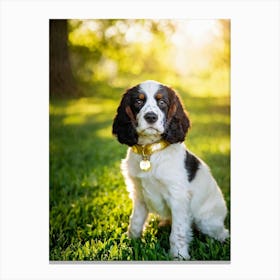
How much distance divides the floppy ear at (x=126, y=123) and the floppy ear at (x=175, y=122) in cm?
21

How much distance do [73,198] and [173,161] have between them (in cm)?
139

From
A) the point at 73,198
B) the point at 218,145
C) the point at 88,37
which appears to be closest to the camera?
the point at 88,37

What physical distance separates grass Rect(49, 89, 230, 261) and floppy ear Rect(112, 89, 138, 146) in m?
0.76

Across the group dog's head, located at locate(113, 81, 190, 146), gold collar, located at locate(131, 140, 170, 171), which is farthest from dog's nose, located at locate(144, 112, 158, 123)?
gold collar, located at locate(131, 140, 170, 171)

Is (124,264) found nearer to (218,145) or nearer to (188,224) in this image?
(188,224)

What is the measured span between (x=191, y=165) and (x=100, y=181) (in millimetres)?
1517

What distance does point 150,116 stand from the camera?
11.4ft

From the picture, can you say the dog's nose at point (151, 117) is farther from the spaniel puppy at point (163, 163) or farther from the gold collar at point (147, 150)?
the gold collar at point (147, 150)

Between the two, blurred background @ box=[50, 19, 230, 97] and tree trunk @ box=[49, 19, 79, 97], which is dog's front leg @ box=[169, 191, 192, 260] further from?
tree trunk @ box=[49, 19, 79, 97]

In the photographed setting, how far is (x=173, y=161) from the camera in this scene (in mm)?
3771

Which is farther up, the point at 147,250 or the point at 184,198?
the point at 184,198

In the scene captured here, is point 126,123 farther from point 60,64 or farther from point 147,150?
point 60,64
